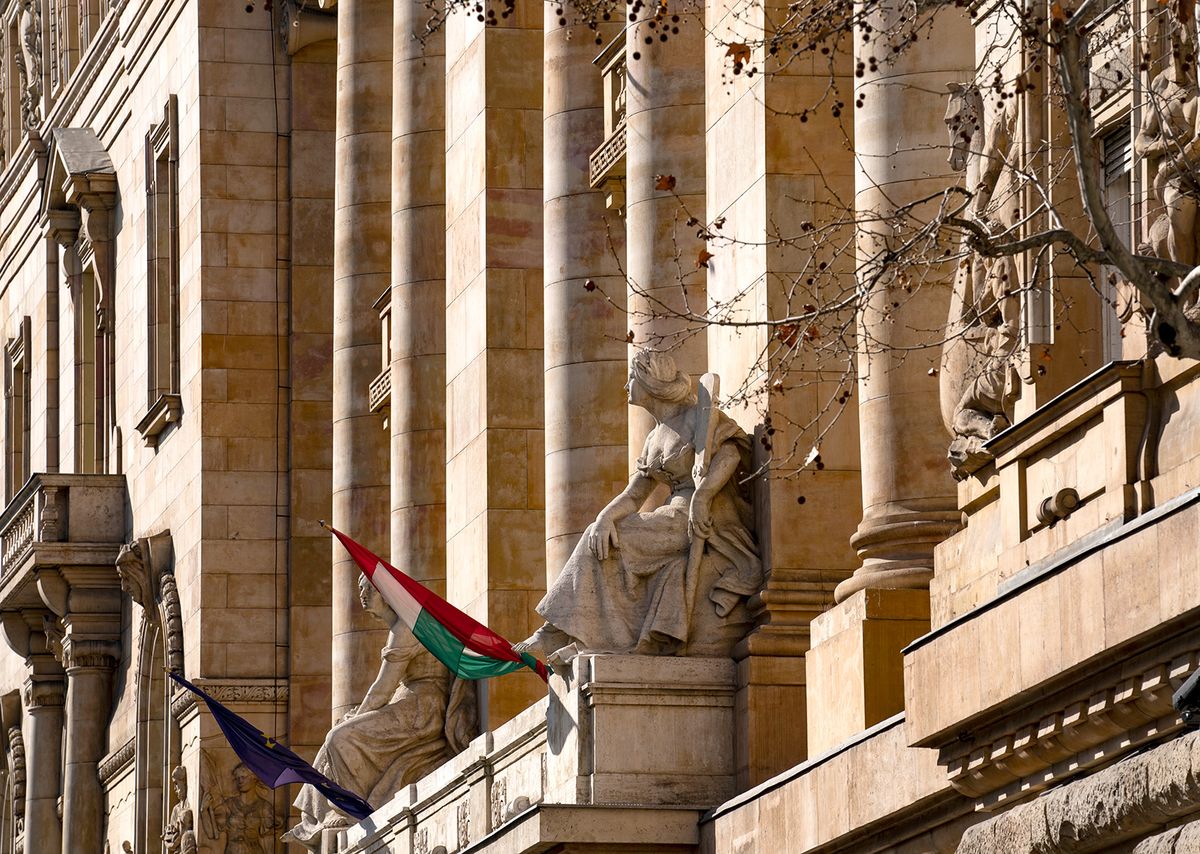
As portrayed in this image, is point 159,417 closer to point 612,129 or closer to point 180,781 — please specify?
point 180,781

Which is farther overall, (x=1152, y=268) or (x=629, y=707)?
(x=629, y=707)

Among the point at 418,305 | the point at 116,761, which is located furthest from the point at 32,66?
the point at 418,305

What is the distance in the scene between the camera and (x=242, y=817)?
49406mm

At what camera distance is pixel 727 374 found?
3083cm

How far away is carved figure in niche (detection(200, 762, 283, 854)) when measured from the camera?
161 feet

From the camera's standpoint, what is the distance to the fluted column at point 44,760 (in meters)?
62.4

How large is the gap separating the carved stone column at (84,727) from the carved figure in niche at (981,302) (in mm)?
36309

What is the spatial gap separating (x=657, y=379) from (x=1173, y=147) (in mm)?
10651

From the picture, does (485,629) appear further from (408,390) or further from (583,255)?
(408,390)

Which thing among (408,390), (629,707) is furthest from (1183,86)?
(408,390)

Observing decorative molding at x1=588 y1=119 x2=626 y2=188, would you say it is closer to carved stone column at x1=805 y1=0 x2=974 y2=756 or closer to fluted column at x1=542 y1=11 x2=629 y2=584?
fluted column at x1=542 y1=11 x2=629 y2=584

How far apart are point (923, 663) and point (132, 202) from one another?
38.1 m

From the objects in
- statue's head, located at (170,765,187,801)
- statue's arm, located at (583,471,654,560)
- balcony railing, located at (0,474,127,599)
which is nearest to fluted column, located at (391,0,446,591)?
statue's head, located at (170,765,187,801)

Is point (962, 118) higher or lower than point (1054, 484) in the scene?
higher
